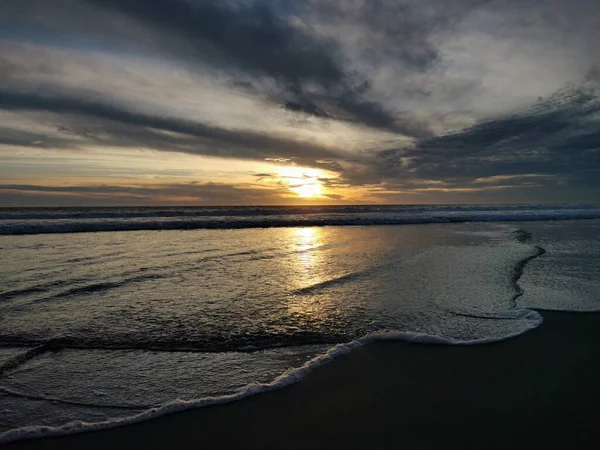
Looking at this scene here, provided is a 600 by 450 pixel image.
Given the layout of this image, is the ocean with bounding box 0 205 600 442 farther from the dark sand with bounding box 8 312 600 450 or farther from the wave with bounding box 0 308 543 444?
the dark sand with bounding box 8 312 600 450

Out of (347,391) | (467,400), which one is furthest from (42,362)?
(467,400)

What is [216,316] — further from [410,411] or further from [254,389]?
[410,411]

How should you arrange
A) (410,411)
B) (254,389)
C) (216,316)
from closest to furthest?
1. (410,411)
2. (254,389)
3. (216,316)

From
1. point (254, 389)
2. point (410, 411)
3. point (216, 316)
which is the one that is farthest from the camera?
point (216, 316)

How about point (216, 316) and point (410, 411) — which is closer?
point (410, 411)

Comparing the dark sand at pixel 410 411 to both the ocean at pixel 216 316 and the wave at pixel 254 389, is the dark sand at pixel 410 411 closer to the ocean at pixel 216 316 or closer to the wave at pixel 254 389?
the wave at pixel 254 389

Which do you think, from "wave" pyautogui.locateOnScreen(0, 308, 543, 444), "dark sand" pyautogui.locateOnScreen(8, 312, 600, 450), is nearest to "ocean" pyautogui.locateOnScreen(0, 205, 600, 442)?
"wave" pyautogui.locateOnScreen(0, 308, 543, 444)

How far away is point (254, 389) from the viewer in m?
3.63

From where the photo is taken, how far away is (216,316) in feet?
19.0

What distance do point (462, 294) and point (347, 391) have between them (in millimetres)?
4329

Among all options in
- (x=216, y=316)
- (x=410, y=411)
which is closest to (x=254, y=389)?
(x=410, y=411)

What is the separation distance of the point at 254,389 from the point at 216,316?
2.34 m

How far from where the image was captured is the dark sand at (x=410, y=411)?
2902 millimetres

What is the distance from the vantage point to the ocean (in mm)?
Answer: 3631
